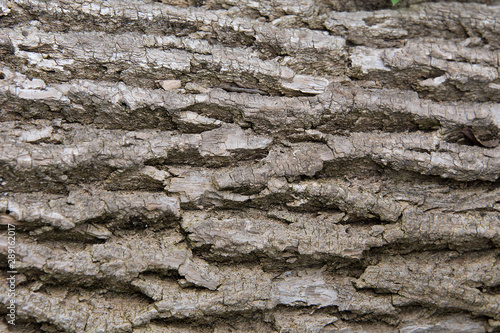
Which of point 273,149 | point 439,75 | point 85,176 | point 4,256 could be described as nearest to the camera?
point 4,256

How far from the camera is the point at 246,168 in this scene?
233 cm

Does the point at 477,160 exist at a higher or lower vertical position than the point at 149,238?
higher

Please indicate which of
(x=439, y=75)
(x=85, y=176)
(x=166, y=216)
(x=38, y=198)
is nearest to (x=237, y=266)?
(x=166, y=216)

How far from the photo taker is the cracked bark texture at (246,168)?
2.18 metres

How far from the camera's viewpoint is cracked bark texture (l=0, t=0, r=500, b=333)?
7.16 ft

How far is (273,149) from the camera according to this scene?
2.40m

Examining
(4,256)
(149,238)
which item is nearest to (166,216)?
(149,238)

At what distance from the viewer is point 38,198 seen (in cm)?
217

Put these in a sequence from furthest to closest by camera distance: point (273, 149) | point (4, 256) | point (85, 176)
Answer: point (273, 149), point (85, 176), point (4, 256)

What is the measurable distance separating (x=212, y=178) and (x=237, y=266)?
0.57 meters

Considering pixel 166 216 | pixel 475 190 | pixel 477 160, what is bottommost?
pixel 166 216

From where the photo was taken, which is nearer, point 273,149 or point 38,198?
point 38,198

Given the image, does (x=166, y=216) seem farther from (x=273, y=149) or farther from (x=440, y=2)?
(x=440, y=2)

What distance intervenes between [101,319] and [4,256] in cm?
64
